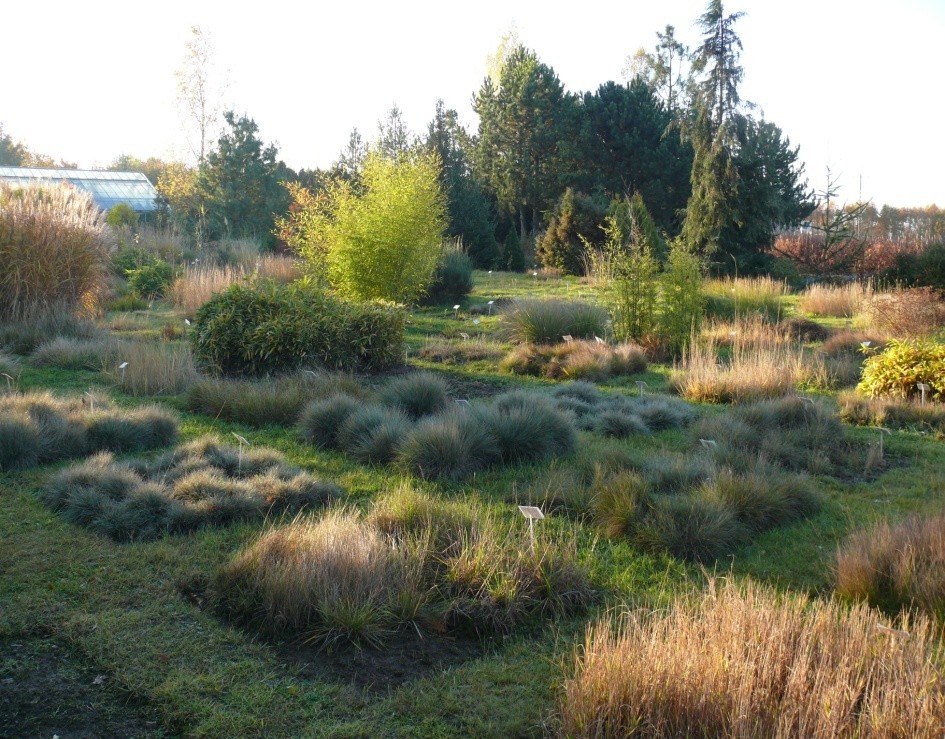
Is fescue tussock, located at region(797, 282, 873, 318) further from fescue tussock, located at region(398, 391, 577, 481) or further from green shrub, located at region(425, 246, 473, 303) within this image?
fescue tussock, located at region(398, 391, 577, 481)

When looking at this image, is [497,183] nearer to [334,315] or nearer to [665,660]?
[334,315]

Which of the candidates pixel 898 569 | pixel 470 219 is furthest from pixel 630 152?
pixel 898 569

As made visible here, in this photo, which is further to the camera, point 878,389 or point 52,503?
point 878,389

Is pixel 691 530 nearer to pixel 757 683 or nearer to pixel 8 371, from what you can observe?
pixel 757 683

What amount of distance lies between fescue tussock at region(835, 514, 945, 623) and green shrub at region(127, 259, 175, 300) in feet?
54.9

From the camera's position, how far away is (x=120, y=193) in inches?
1847

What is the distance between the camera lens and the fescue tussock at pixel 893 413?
886 cm

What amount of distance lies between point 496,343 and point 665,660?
10.3m

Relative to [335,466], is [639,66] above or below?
above

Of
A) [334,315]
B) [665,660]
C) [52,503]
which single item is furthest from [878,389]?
[52,503]

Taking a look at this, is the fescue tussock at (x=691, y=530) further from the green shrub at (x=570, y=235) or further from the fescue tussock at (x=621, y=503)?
the green shrub at (x=570, y=235)

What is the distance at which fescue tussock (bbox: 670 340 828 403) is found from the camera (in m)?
10.1

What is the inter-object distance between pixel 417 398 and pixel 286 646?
4636mm

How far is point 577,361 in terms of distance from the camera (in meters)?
11.8
